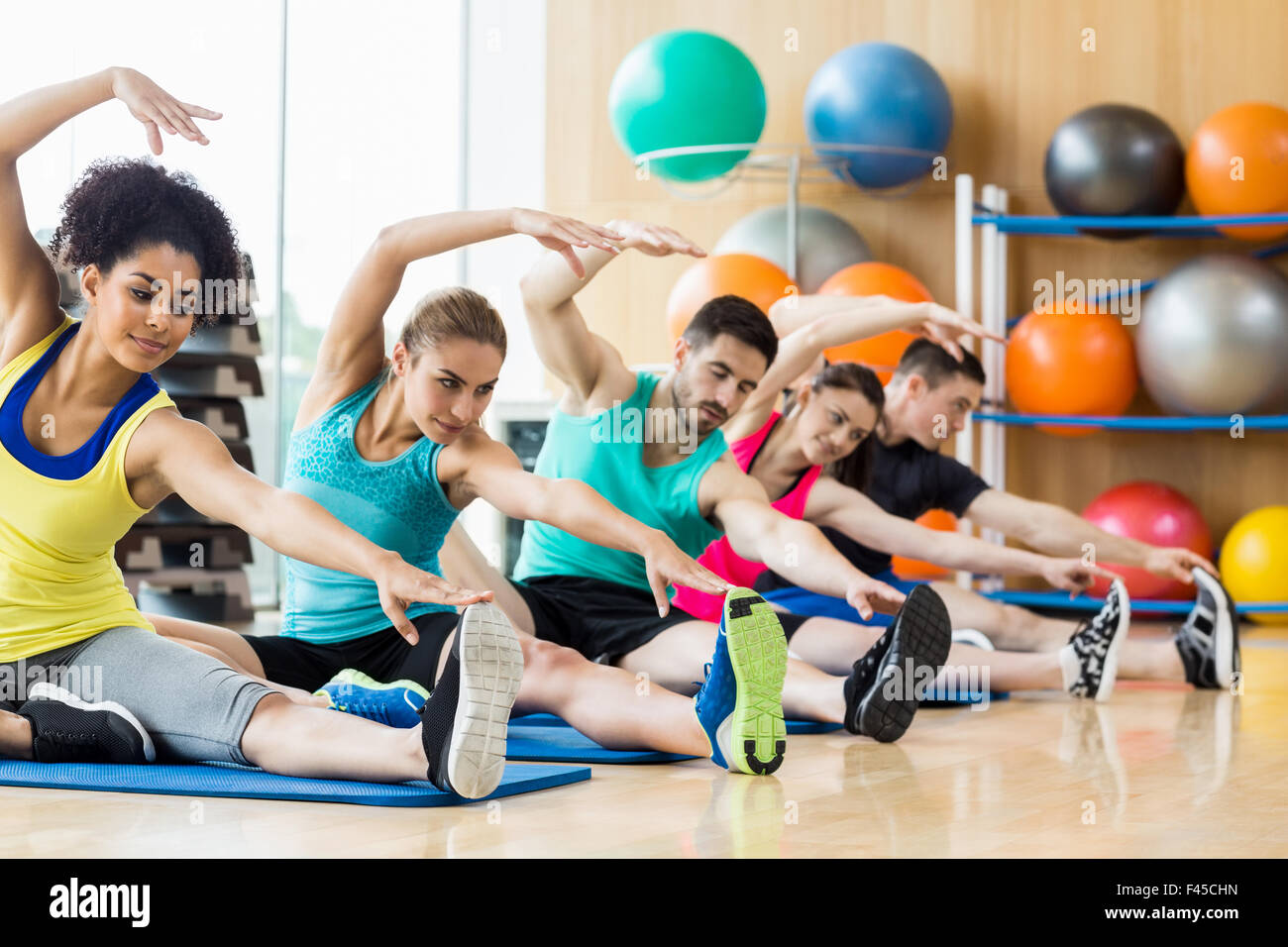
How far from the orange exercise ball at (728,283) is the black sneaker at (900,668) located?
215 cm

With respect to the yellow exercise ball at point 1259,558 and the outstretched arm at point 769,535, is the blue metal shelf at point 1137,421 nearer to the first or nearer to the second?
the yellow exercise ball at point 1259,558

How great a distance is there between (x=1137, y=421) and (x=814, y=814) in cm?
311

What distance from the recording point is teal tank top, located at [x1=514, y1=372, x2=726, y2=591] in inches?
97.3

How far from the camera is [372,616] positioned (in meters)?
2.19

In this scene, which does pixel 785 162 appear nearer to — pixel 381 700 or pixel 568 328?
pixel 568 328

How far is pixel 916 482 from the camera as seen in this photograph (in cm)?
327

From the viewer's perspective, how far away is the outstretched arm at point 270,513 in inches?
61.7

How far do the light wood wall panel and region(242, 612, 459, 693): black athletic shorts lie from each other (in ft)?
10.9

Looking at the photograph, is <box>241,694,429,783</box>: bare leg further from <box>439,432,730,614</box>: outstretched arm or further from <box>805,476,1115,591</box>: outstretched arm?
<box>805,476,1115,591</box>: outstretched arm

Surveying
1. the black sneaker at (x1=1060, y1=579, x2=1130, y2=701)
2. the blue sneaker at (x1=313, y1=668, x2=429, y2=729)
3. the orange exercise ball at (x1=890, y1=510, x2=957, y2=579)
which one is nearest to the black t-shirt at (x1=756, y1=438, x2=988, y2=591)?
the black sneaker at (x1=1060, y1=579, x2=1130, y2=701)

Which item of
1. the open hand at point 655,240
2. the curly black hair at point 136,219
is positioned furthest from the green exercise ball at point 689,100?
the curly black hair at point 136,219

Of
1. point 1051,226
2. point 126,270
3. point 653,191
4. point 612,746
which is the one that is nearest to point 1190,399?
point 1051,226
